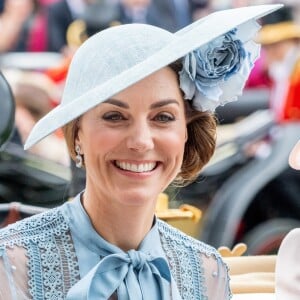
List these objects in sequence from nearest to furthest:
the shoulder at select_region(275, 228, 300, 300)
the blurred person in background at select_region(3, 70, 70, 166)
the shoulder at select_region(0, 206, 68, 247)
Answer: the shoulder at select_region(0, 206, 68, 247)
the shoulder at select_region(275, 228, 300, 300)
the blurred person in background at select_region(3, 70, 70, 166)

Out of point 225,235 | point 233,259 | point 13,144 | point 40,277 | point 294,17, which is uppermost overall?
point 294,17

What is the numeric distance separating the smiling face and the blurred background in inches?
141

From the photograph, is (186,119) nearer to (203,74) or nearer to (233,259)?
(203,74)

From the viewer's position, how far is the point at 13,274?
177cm

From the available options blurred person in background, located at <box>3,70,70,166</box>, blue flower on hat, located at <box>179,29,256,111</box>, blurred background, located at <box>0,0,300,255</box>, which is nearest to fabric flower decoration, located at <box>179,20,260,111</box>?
blue flower on hat, located at <box>179,29,256,111</box>

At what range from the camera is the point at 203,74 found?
6.16 feet

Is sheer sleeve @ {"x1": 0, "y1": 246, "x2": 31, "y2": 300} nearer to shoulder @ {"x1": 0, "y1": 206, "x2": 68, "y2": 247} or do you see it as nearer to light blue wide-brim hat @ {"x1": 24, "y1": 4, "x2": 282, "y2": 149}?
shoulder @ {"x1": 0, "y1": 206, "x2": 68, "y2": 247}

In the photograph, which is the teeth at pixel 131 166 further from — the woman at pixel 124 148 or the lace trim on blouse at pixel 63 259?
the lace trim on blouse at pixel 63 259

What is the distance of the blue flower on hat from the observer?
1.85 meters

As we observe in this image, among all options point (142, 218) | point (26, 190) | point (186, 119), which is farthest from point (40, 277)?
point (26, 190)

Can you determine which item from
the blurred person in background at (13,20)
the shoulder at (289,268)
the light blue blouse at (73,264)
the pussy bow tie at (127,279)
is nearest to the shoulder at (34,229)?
the light blue blouse at (73,264)

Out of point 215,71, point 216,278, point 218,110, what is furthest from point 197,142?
point 218,110

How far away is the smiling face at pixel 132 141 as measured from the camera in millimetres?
1767

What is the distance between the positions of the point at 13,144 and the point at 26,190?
237 mm
